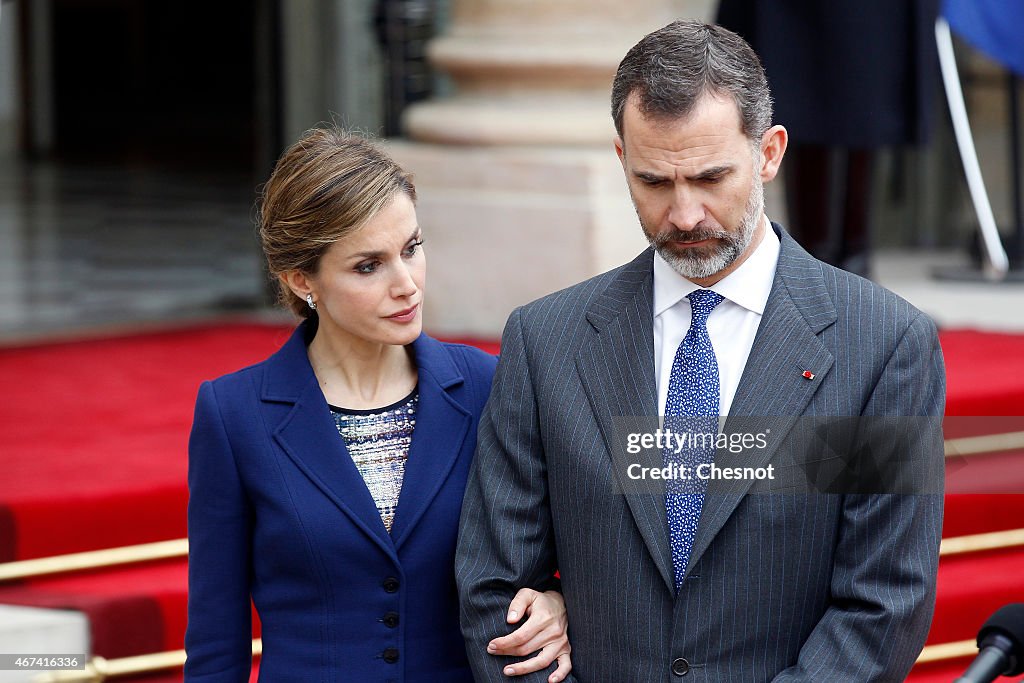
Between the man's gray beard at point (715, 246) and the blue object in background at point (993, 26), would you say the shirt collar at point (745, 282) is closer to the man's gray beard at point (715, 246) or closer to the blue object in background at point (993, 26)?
the man's gray beard at point (715, 246)

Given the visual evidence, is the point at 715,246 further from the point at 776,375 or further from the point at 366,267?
the point at 366,267

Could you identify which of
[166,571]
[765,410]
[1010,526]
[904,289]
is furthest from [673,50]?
[904,289]

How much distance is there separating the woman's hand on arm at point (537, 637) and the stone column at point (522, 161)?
3.30 metres

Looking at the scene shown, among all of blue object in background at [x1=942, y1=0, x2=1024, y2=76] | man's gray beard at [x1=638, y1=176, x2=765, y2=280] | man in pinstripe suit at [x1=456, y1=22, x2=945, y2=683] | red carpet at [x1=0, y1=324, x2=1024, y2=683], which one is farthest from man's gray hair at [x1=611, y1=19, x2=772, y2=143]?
blue object in background at [x1=942, y1=0, x2=1024, y2=76]

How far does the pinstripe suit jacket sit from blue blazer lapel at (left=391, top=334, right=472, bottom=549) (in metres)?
0.13

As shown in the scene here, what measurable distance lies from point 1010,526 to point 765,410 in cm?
231

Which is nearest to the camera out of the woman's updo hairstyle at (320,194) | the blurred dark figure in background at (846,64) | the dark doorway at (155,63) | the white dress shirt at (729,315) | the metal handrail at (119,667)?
the white dress shirt at (729,315)

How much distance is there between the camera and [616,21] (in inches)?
230

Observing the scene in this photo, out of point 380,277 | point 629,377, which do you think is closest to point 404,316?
point 380,277

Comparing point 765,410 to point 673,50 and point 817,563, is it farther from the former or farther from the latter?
point 673,50

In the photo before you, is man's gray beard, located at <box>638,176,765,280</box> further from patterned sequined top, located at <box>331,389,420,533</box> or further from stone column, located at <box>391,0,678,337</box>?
stone column, located at <box>391,0,678,337</box>

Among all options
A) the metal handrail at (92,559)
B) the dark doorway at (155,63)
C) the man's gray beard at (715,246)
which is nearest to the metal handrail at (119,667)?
the metal handrail at (92,559)

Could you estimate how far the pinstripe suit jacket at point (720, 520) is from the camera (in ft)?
7.11

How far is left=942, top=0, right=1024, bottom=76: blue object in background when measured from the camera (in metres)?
6.38
